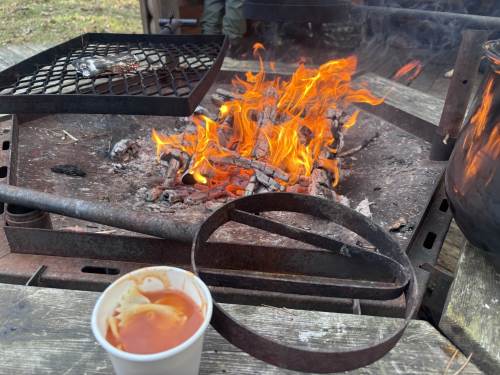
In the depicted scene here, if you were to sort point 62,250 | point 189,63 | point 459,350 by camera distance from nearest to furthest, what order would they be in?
point 459,350 < point 62,250 < point 189,63

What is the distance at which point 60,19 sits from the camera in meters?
6.75

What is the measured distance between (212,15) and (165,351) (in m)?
4.33

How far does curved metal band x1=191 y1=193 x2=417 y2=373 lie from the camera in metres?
0.88

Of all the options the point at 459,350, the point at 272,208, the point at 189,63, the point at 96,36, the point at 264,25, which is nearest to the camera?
the point at 459,350

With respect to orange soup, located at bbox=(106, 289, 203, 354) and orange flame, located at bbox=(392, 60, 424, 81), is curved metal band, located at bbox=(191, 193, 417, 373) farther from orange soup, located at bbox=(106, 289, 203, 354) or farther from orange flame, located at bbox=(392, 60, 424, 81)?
orange flame, located at bbox=(392, 60, 424, 81)

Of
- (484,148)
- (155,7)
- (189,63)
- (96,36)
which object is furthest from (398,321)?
(155,7)

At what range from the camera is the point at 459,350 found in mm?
1212

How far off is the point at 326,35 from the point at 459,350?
4.69 metres

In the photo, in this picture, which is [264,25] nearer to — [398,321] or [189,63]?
[189,63]

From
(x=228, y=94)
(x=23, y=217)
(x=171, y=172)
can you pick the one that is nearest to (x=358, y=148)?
(x=228, y=94)

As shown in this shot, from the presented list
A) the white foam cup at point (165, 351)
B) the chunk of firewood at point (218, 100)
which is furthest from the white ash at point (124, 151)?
the white foam cup at point (165, 351)

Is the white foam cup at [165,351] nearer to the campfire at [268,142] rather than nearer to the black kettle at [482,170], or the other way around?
the black kettle at [482,170]

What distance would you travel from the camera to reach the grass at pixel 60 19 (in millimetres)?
6103

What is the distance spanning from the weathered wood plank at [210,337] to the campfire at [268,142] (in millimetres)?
877
